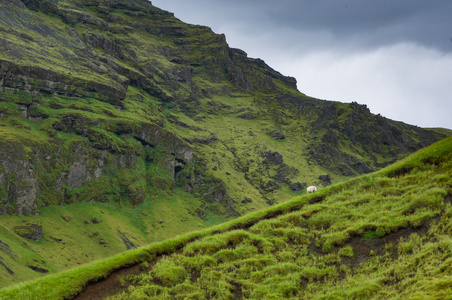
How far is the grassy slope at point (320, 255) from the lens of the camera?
18.1 metres

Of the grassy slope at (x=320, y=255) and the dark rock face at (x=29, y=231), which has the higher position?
the grassy slope at (x=320, y=255)

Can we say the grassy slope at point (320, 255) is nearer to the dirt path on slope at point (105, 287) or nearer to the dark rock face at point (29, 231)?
the dirt path on slope at point (105, 287)

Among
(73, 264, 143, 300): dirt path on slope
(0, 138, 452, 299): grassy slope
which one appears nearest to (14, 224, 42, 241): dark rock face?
(0, 138, 452, 299): grassy slope

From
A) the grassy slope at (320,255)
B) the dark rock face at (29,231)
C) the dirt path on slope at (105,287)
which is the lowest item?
the dark rock face at (29,231)

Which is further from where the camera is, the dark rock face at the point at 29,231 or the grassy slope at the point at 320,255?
the dark rock face at the point at 29,231

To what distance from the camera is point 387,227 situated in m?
22.7

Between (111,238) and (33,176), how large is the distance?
134 feet

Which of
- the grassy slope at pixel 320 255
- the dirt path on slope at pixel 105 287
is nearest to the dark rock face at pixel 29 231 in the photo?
the grassy slope at pixel 320 255

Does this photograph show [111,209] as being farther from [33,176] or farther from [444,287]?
[444,287]

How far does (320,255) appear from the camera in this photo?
22906mm

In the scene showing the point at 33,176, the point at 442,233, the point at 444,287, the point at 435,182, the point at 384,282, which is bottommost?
the point at 33,176

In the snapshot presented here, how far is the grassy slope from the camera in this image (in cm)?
1811

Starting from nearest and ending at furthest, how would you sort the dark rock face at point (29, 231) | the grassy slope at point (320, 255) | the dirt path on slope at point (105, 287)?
the grassy slope at point (320, 255), the dirt path on slope at point (105, 287), the dark rock face at point (29, 231)

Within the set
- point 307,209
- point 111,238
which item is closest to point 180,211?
point 111,238
